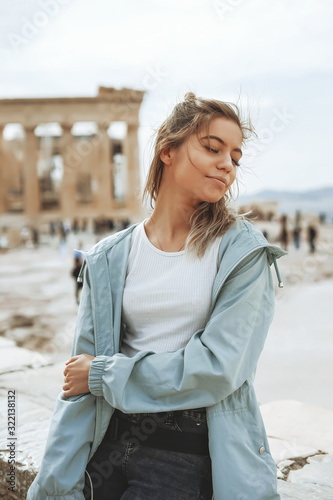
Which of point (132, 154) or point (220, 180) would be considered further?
point (132, 154)

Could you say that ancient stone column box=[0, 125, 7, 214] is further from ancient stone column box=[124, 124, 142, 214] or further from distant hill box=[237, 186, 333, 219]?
distant hill box=[237, 186, 333, 219]

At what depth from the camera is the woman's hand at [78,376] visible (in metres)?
1.47

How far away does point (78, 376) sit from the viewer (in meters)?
1.47

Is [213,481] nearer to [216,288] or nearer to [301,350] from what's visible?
[216,288]

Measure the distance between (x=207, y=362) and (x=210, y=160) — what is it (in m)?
0.55

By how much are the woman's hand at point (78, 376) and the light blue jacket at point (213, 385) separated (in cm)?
2

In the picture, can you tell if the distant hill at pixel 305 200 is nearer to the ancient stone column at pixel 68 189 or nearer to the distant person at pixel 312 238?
the distant person at pixel 312 238

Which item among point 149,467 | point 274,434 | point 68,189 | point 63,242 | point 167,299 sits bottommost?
point 63,242

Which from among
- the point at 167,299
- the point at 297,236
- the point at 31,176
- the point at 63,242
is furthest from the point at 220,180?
the point at 31,176

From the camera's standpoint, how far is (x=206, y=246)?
59.5 inches

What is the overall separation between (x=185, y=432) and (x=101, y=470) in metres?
0.27

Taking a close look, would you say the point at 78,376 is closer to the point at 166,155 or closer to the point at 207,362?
the point at 207,362

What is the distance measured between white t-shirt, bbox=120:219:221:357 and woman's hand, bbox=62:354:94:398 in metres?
0.15

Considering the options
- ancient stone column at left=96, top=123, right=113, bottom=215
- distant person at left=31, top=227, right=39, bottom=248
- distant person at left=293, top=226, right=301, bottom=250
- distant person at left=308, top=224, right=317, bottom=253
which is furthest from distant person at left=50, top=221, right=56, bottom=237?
distant person at left=308, top=224, right=317, bottom=253
